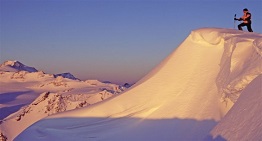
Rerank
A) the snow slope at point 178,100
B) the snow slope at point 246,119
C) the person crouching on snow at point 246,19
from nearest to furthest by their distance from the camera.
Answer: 1. the snow slope at point 246,119
2. the snow slope at point 178,100
3. the person crouching on snow at point 246,19

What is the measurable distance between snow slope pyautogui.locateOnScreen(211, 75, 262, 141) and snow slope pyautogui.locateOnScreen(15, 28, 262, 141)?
191 centimetres

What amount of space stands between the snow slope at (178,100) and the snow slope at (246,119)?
1910 millimetres

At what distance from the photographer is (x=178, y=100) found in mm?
16438

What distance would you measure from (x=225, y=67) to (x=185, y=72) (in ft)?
6.51

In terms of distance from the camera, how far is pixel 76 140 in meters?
15.9

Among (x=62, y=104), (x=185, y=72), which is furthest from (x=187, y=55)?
(x=62, y=104)

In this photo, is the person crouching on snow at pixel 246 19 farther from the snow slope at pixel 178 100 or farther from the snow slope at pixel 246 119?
the snow slope at pixel 246 119

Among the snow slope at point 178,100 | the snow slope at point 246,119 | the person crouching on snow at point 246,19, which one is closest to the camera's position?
the snow slope at point 246,119

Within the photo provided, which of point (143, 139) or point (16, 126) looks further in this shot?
point (16, 126)

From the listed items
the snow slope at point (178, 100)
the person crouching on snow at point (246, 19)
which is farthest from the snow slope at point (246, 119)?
the person crouching on snow at point (246, 19)

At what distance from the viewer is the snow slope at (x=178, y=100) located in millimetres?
14852

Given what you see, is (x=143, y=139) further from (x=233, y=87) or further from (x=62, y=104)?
(x=62, y=104)

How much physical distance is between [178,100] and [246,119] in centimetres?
644

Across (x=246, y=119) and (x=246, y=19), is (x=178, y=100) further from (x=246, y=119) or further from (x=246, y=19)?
(x=246, y=119)
